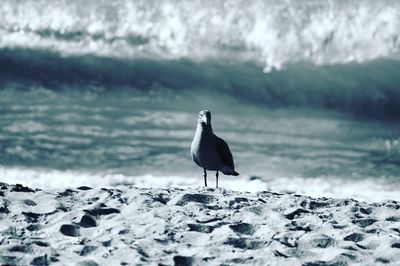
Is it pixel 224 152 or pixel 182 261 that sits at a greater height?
pixel 224 152

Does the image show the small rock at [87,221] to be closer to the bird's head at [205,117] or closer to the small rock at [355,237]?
the small rock at [355,237]

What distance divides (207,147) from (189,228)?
9.77 feet

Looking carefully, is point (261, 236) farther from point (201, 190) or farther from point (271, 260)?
point (201, 190)

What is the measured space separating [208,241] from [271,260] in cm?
70

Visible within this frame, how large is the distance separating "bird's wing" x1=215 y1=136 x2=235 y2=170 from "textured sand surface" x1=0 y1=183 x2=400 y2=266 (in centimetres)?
123

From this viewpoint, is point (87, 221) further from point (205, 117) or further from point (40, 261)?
point (205, 117)

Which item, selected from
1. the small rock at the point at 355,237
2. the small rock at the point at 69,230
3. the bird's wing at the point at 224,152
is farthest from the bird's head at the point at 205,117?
the small rock at the point at 355,237

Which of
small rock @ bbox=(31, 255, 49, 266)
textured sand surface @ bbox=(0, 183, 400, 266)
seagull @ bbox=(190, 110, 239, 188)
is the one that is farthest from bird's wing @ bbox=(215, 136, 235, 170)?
small rock @ bbox=(31, 255, 49, 266)

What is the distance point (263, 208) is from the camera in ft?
24.8

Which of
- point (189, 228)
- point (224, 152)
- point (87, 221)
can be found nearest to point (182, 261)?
point (189, 228)

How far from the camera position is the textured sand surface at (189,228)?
582 cm

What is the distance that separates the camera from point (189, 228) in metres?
6.65

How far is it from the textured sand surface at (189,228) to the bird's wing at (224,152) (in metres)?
1.23

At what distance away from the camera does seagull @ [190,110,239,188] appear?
31.2ft
